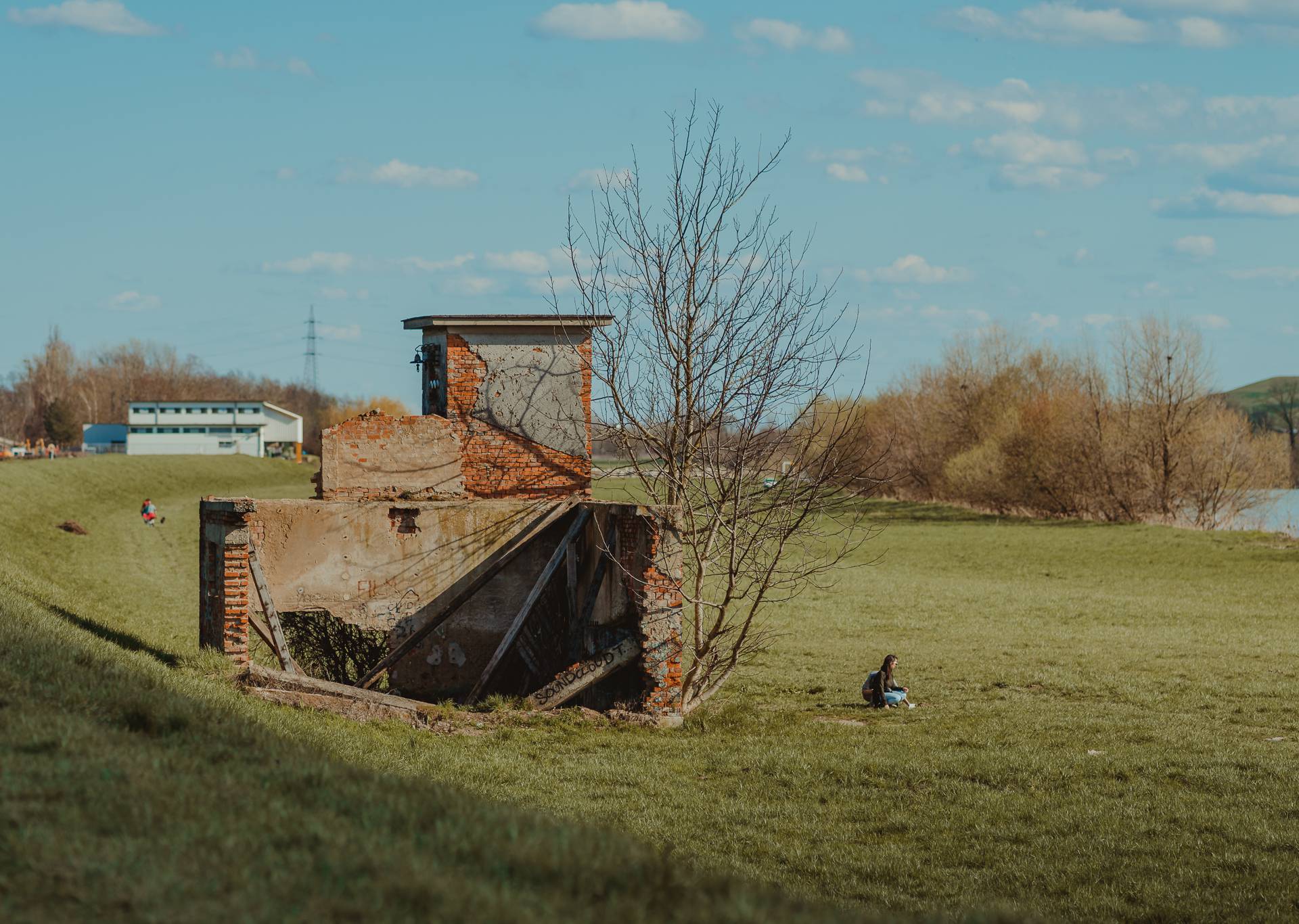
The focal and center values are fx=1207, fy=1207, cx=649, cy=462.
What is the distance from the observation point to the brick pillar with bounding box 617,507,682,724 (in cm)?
1401

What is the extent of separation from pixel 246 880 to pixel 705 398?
10.6m

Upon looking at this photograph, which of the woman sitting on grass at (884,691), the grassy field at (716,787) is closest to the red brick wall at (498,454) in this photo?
the grassy field at (716,787)

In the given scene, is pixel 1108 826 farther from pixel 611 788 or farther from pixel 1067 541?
pixel 1067 541

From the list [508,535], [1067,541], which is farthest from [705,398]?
[1067,541]

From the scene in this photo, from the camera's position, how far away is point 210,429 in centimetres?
11450

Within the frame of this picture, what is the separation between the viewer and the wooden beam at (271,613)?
14.3 metres

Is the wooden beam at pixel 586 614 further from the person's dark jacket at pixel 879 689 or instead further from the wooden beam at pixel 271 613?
the person's dark jacket at pixel 879 689

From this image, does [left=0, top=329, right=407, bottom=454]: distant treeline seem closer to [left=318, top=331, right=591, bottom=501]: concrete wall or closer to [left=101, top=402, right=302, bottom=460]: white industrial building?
[left=101, top=402, right=302, bottom=460]: white industrial building

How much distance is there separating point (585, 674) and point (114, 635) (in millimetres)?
6067

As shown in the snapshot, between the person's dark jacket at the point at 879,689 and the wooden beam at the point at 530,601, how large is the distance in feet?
14.3

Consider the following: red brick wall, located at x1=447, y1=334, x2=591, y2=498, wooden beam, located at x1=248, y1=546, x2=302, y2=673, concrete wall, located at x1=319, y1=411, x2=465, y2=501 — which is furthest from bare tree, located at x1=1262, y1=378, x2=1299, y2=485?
wooden beam, located at x1=248, y1=546, x2=302, y2=673

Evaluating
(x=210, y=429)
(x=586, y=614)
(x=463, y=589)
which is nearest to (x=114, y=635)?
(x=463, y=589)

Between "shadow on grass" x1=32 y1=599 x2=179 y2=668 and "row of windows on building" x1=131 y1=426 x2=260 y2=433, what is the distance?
335 feet

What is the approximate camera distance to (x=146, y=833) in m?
4.96
